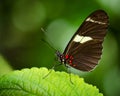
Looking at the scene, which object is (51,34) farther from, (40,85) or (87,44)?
(40,85)

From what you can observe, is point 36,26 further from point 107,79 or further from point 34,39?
point 107,79

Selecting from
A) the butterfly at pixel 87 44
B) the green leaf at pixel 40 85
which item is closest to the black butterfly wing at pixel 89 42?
the butterfly at pixel 87 44

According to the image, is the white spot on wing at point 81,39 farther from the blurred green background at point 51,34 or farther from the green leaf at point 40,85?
the blurred green background at point 51,34

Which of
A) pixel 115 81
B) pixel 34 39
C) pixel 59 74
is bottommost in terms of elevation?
pixel 115 81

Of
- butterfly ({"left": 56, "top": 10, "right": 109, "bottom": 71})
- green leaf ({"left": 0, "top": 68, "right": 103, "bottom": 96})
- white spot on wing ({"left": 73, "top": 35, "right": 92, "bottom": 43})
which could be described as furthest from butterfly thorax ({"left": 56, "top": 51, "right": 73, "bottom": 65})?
green leaf ({"left": 0, "top": 68, "right": 103, "bottom": 96})

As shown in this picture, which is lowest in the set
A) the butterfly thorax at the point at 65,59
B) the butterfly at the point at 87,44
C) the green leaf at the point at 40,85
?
the butterfly thorax at the point at 65,59

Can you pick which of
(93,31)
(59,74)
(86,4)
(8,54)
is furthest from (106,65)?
(59,74)

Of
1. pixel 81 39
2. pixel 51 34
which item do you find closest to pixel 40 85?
pixel 81 39

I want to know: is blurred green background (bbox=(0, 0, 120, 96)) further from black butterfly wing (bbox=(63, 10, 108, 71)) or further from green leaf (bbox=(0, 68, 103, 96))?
green leaf (bbox=(0, 68, 103, 96))
